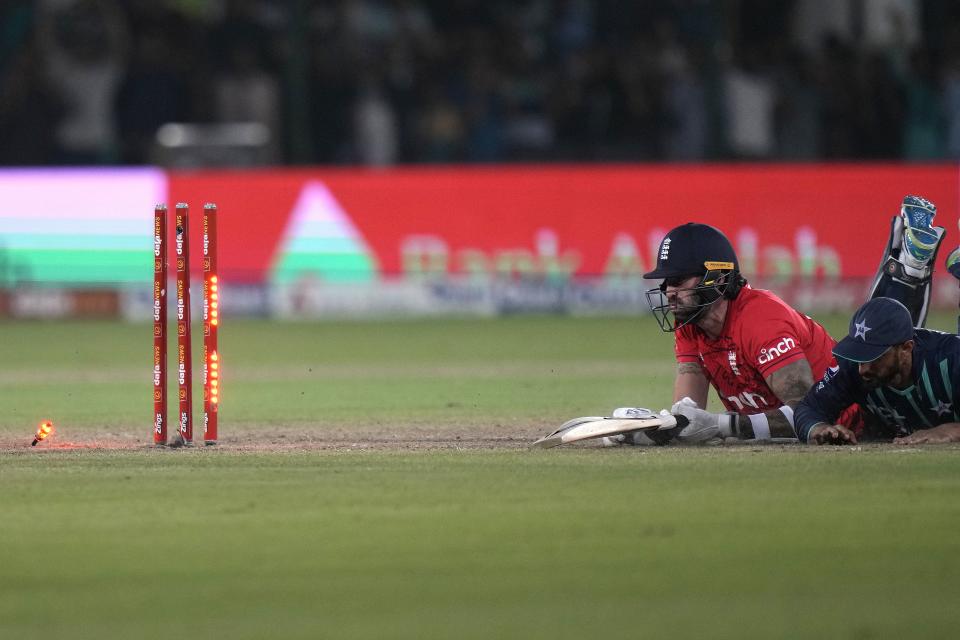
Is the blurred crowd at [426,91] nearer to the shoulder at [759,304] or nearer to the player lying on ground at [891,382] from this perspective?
the shoulder at [759,304]

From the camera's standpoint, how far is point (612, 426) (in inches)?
364

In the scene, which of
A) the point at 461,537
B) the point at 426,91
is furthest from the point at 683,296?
the point at 426,91

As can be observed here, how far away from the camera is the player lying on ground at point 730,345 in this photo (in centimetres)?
923

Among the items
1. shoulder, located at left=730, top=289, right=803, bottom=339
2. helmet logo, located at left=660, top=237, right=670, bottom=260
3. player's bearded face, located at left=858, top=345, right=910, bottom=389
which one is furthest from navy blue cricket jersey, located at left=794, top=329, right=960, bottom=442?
helmet logo, located at left=660, top=237, right=670, bottom=260

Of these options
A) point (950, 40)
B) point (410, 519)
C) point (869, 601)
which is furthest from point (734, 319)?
point (950, 40)

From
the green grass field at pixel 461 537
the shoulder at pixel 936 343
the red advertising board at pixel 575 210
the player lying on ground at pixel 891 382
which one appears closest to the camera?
the green grass field at pixel 461 537

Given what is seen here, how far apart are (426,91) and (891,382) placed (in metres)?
13.7

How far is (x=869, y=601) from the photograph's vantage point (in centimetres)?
559

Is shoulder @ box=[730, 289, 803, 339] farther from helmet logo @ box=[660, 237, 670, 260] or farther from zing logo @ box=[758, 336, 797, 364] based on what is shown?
helmet logo @ box=[660, 237, 670, 260]

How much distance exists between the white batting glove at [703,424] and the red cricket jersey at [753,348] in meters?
0.31

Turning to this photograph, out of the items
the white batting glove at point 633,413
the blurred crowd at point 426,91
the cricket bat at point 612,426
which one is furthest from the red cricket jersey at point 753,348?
the blurred crowd at point 426,91

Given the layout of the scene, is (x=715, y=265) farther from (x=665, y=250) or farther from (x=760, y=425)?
(x=760, y=425)

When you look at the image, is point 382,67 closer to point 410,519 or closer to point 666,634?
point 410,519

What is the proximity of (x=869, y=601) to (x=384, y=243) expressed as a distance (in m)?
15.9
